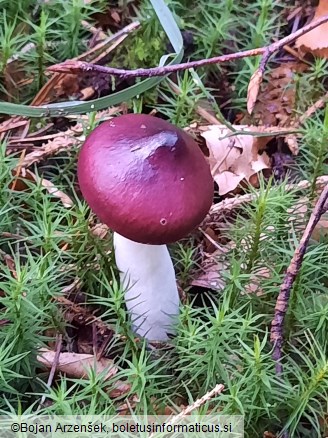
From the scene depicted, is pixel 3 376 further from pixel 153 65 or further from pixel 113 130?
pixel 153 65

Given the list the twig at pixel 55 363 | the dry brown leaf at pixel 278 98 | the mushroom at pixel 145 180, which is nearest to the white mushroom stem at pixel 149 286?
the mushroom at pixel 145 180

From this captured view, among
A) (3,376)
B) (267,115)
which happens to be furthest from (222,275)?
(267,115)

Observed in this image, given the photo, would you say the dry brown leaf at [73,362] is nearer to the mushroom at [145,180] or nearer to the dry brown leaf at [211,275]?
the mushroom at [145,180]

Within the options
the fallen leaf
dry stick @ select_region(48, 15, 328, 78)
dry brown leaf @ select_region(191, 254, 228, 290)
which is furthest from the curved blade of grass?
dry brown leaf @ select_region(191, 254, 228, 290)

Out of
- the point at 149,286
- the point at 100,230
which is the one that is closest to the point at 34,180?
→ the point at 100,230

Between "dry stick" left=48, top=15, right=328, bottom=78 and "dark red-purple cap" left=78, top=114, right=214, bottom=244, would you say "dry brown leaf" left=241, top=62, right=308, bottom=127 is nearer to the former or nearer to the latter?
"dry stick" left=48, top=15, right=328, bottom=78

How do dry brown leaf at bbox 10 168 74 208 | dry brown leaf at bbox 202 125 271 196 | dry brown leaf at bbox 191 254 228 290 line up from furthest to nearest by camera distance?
dry brown leaf at bbox 202 125 271 196 → dry brown leaf at bbox 10 168 74 208 → dry brown leaf at bbox 191 254 228 290
